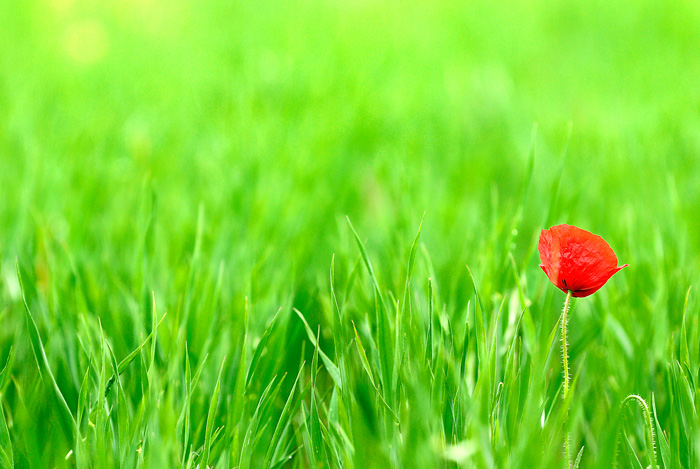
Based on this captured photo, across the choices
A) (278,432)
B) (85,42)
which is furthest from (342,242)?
(85,42)

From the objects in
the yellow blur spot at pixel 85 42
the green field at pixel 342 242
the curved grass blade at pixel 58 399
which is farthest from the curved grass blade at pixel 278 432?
the yellow blur spot at pixel 85 42

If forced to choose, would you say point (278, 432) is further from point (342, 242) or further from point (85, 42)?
point (85, 42)

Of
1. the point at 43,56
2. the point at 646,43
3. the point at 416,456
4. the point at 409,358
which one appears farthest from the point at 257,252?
the point at 646,43

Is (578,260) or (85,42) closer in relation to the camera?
(578,260)

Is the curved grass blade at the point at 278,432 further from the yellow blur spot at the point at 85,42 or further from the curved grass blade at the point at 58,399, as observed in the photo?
the yellow blur spot at the point at 85,42

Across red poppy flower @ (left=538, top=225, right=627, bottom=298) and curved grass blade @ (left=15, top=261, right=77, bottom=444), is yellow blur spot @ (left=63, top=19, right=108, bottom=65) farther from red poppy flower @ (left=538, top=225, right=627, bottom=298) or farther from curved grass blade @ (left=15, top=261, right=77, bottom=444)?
red poppy flower @ (left=538, top=225, right=627, bottom=298)

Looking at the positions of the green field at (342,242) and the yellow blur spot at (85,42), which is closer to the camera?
the green field at (342,242)

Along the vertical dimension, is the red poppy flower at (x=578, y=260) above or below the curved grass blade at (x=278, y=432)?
above
